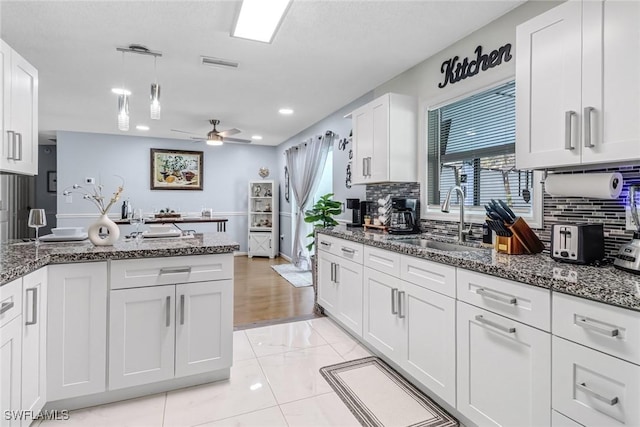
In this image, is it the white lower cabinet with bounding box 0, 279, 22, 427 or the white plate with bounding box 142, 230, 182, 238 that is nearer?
the white lower cabinet with bounding box 0, 279, 22, 427

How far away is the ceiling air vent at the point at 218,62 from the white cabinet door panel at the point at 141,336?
2079 mm

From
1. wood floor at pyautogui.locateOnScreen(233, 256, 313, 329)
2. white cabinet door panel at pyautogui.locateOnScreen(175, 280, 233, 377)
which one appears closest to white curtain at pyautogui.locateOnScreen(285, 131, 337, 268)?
wood floor at pyautogui.locateOnScreen(233, 256, 313, 329)

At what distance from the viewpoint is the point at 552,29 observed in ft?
5.49

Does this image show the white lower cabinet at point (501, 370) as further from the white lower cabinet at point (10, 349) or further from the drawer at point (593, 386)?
the white lower cabinet at point (10, 349)

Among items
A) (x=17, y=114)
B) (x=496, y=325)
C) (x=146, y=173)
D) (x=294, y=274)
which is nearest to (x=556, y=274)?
(x=496, y=325)

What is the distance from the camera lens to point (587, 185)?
160 centimetres

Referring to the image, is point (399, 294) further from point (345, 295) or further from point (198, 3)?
point (198, 3)

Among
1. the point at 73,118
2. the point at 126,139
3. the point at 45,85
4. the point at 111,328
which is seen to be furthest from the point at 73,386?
the point at 126,139

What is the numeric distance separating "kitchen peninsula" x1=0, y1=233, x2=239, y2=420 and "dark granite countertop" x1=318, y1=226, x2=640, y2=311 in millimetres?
1387

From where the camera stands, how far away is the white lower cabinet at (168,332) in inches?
77.0

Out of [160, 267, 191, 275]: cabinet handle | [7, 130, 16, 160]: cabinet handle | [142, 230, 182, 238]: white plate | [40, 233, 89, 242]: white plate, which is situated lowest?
[160, 267, 191, 275]: cabinet handle

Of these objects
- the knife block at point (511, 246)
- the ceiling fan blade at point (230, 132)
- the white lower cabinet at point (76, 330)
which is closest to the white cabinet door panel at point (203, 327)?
the white lower cabinet at point (76, 330)

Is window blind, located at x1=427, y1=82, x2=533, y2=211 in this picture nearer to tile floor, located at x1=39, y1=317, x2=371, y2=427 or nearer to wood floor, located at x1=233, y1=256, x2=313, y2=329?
tile floor, located at x1=39, y1=317, x2=371, y2=427

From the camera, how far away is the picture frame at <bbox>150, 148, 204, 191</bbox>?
6703mm
